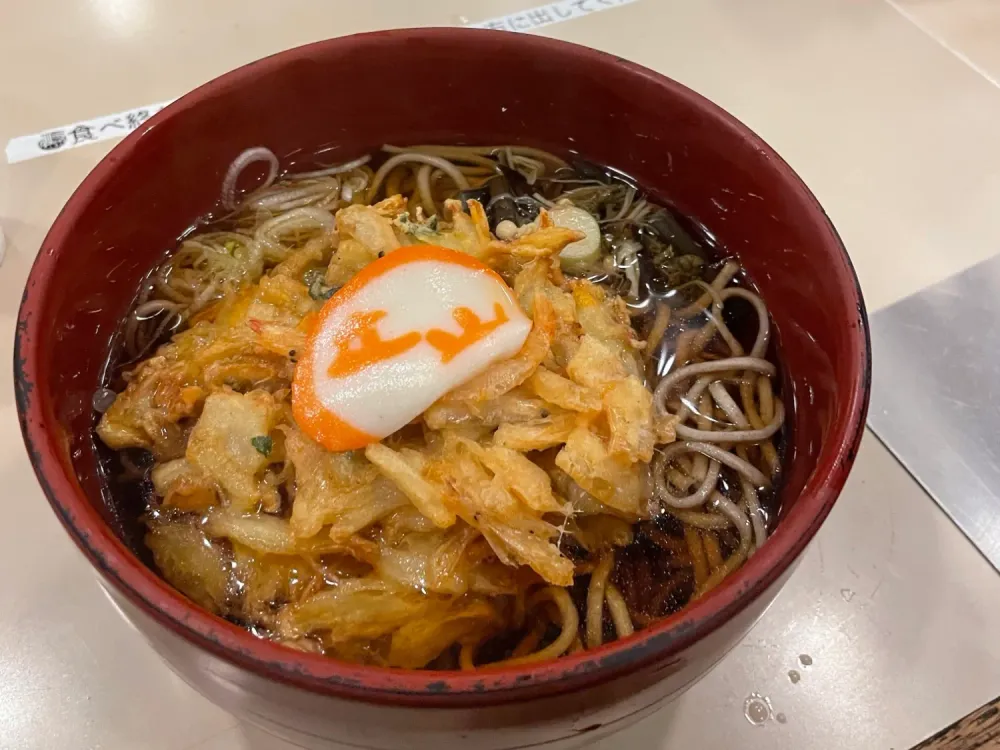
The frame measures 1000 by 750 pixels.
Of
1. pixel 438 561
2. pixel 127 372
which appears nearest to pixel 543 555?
pixel 438 561

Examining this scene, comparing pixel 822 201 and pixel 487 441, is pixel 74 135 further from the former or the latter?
pixel 822 201

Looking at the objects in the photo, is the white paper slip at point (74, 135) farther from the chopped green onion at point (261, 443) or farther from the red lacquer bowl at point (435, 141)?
the chopped green onion at point (261, 443)

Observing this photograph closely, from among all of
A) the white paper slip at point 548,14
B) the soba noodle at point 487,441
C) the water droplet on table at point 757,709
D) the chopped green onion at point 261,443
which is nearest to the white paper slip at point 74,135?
the soba noodle at point 487,441

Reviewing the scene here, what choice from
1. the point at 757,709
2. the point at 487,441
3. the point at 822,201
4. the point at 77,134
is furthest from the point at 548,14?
the point at 757,709

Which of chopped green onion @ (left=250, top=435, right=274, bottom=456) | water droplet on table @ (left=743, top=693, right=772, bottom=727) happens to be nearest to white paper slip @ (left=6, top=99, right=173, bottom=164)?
chopped green onion @ (left=250, top=435, right=274, bottom=456)

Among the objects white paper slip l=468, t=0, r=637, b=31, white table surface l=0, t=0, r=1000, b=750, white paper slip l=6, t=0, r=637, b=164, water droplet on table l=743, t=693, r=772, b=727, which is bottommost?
water droplet on table l=743, t=693, r=772, b=727

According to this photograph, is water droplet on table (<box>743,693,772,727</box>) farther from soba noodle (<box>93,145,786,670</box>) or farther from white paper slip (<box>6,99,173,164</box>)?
white paper slip (<box>6,99,173,164</box>)
